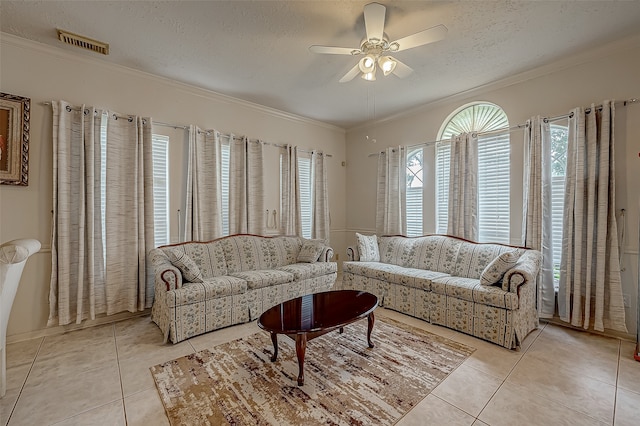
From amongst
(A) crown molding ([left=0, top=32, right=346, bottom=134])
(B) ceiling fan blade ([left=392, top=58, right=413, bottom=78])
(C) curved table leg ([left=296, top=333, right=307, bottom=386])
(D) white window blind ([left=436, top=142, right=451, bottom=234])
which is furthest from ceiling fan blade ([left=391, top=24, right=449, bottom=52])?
(A) crown molding ([left=0, top=32, right=346, bottom=134])

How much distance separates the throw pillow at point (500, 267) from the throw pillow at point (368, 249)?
5.61 ft

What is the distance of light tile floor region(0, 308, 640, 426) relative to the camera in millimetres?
1791

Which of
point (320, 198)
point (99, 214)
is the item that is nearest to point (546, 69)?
point (320, 198)

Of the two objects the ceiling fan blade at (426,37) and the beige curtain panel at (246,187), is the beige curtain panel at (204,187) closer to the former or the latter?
the beige curtain panel at (246,187)

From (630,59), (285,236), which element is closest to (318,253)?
(285,236)

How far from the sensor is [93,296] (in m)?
3.04

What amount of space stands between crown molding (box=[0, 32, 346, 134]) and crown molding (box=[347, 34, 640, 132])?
202 cm

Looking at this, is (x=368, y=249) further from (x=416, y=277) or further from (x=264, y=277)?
(x=264, y=277)

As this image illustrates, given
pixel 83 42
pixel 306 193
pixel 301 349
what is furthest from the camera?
pixel 306 193

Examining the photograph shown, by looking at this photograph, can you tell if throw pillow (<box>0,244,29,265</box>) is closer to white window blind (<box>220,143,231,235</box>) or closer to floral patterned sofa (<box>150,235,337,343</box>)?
floral patterned sofa (<box>150,235,337,343</box>)

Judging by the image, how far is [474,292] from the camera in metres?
2.91

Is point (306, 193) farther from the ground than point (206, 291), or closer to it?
farther from the ground

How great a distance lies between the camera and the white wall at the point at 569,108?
2.79m

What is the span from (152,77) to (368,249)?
379 cm
